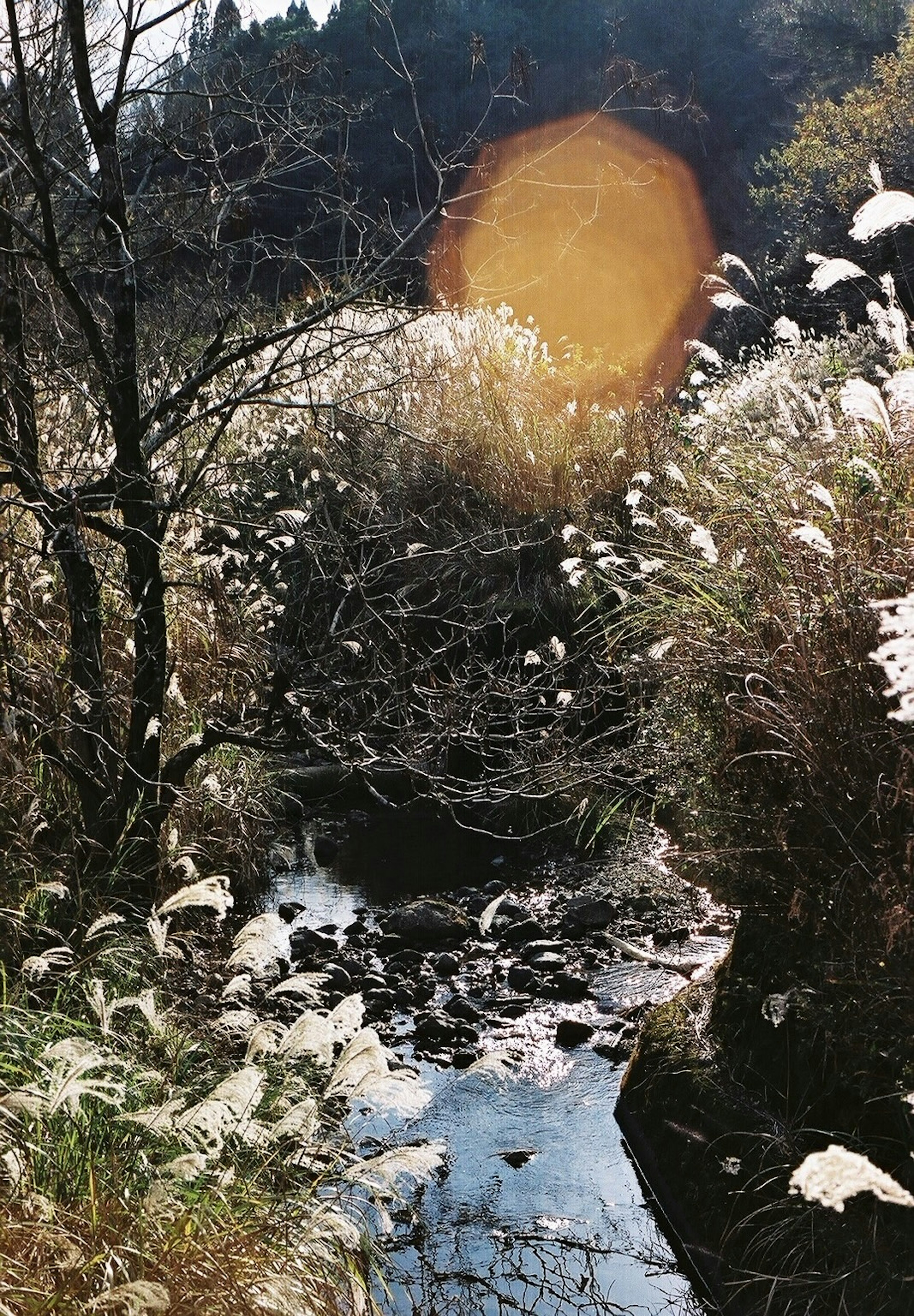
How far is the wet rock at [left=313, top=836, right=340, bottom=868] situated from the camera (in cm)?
588

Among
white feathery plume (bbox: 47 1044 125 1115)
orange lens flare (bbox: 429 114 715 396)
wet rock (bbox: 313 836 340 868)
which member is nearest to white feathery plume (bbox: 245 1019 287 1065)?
white feathery plume (bbox: 47 1044 125 1115)

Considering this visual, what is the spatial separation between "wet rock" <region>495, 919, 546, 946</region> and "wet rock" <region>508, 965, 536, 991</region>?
0.35 metres

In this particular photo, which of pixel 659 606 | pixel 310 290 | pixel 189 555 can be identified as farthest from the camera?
pixel 310 290

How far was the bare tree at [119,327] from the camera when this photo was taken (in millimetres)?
3301

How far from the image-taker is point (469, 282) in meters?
3.45

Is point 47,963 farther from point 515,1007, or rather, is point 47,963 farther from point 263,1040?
point 515,1007

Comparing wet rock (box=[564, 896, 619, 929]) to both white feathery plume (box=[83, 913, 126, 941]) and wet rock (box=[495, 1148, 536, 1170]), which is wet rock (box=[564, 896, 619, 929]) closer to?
wet rock (box=[495, 1148, 536, 1170])

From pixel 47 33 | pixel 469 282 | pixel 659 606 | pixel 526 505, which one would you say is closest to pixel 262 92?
pixel 47 33

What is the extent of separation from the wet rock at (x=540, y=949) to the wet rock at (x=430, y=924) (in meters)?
0.29

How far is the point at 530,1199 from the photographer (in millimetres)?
3115

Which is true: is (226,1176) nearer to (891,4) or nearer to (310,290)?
(310,290)

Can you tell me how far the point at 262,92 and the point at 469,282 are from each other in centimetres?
198

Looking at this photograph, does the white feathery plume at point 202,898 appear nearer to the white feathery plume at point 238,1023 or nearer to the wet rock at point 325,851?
the white feathery plume at point 238,1023

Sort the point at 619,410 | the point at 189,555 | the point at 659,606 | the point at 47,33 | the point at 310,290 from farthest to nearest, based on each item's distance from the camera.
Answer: the point at 619,410 → the point at 310,290 → the point at 189,555 → the point at 659,606 → the point at 47,33
